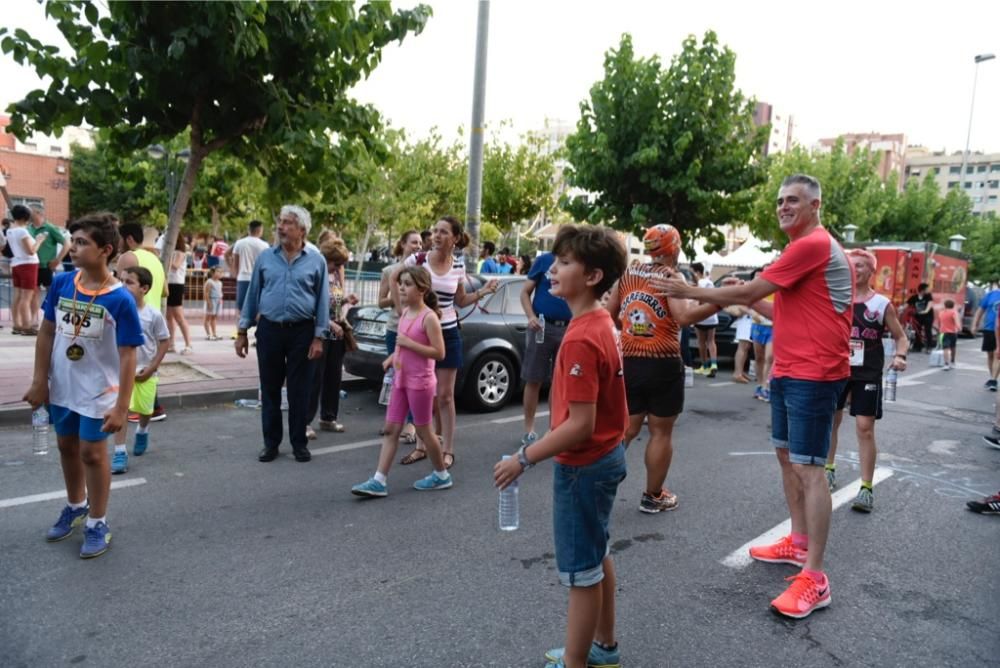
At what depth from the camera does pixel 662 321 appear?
4391 mm

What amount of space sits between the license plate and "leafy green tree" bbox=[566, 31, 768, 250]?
11.5m

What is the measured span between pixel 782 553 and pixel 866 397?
1.49 metres

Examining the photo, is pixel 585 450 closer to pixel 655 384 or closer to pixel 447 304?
pixel 655 384

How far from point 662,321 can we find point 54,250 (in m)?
11.9

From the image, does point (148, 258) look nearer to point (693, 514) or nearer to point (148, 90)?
point (148, 90)

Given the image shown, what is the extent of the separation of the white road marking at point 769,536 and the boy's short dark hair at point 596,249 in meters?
2.20

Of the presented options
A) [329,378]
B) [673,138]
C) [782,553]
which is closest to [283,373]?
[329,378]

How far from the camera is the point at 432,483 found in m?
5.02

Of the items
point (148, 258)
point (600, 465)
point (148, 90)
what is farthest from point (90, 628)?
point (148, 90)

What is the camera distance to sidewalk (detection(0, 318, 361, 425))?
695 cm

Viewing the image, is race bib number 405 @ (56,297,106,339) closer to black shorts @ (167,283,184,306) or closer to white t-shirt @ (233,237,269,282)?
white t-shirt @ (233,237,269,282)

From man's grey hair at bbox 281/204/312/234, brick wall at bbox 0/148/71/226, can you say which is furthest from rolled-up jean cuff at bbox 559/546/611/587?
brick wall at bbox 0/148/71/226

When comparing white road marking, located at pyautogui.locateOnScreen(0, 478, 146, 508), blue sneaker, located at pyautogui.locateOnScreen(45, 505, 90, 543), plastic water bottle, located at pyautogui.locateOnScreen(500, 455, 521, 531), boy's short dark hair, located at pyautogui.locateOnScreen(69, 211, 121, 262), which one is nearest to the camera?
plastic water bottle, located at pyautogui.locateOnScreen(500, 455, 521, 531)

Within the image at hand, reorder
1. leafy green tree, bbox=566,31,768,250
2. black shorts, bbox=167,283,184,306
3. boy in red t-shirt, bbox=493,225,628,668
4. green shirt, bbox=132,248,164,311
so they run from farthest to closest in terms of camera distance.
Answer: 1. leafy green tree, bbox=566,31,768,250
2. black shorts, bbox=167,283,184,306
3. green shirt, bbox=132,248,164,311
4. boy in red t-shirt, bbox=493,225,628,668
